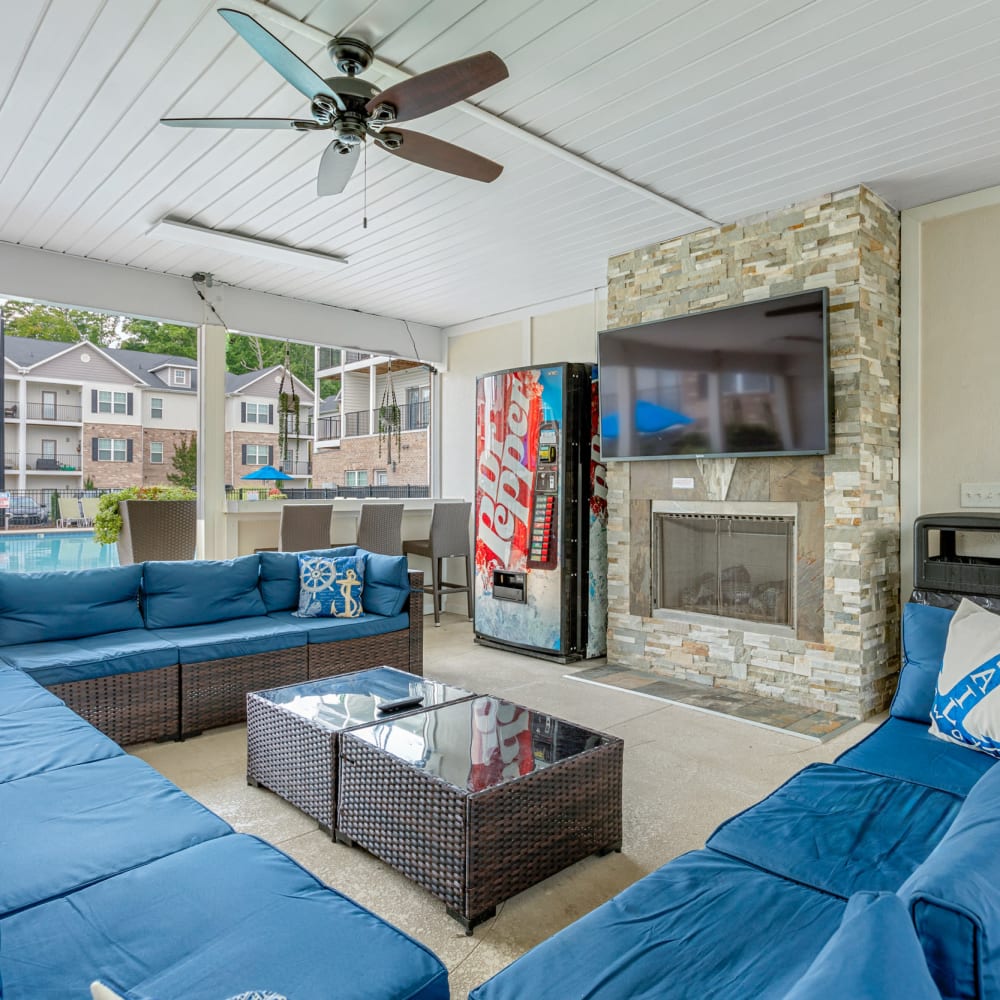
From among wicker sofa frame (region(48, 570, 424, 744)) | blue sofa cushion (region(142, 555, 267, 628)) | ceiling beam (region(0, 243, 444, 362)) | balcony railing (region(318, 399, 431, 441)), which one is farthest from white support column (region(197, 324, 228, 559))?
wicker sofa frame (region(48, 570, 424, 744))

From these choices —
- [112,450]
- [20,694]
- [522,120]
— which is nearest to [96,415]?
[112,450]

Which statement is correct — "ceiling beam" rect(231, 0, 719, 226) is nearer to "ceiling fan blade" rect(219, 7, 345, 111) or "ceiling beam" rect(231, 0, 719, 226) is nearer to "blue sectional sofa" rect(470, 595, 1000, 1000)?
"ceiling fan blade" rect(219, 7, 345, 111)

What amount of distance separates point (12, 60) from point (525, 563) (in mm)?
3788

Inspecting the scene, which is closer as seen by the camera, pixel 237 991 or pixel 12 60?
pixel 237 991

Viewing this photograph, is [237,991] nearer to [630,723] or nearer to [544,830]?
[544,830]

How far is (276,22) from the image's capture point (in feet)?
8.16

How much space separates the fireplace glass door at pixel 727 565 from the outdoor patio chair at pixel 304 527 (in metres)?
2.54

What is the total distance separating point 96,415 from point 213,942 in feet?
15.9

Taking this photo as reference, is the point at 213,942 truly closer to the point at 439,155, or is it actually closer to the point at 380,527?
the point at 439,155

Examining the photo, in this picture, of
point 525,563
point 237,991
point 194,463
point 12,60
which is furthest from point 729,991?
point 194,463

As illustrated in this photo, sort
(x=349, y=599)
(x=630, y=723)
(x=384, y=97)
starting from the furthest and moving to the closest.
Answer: (x=349, y=599)
(x=630, y=723)
(x=384, y=97)

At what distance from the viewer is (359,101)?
8.11ft

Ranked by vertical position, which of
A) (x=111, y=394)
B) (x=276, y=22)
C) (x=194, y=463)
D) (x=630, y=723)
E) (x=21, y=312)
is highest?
(x=276, y=22)

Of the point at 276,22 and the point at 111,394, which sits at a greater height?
the point at 276,22
